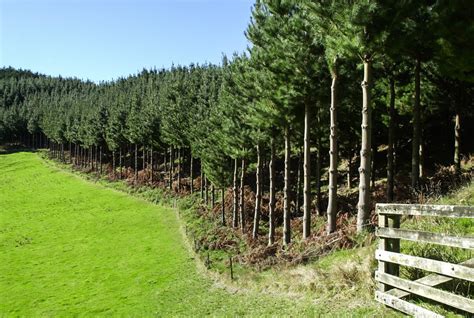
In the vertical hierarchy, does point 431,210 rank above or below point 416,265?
above

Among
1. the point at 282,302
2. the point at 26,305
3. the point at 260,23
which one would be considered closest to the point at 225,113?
the point at 260,23

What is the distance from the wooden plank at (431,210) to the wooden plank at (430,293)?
1292 millimetres

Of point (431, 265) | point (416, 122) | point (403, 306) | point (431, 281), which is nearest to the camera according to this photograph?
point (431, 265)

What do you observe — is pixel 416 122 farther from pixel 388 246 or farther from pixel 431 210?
pixel 431 210

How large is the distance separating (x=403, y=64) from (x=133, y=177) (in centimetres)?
5554

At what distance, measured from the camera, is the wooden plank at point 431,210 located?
692 centimetres

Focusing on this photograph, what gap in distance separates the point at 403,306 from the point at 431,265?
3.70 feet

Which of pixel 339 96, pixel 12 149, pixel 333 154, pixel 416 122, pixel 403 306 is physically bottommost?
pixel 403 306

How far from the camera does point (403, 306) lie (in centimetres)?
802

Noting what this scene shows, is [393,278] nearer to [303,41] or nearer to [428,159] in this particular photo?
[303,41]

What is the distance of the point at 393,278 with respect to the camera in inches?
334

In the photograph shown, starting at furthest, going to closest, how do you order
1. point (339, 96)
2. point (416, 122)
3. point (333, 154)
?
point (416, 122)
point (339, 96)
point (333, 154)

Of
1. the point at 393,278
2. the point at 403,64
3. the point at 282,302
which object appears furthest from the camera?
the point at 403,64

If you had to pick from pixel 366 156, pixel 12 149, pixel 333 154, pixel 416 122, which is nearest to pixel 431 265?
pixel 366 156
